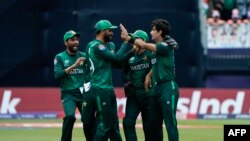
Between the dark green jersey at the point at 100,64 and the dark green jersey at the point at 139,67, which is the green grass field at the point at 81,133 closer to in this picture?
the dark green jersey at the point at 139,67

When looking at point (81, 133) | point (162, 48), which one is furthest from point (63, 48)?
point (162, 48)

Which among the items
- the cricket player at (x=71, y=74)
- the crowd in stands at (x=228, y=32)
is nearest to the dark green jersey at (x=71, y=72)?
the cricket player at (x=71, y=74)

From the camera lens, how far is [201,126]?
21219 mm

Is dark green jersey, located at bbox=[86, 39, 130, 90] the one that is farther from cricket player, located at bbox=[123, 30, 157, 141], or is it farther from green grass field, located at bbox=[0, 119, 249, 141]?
green grass field, located at bbox=[0, 119, 249, 141]

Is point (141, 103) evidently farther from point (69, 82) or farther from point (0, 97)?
point (0, 97)

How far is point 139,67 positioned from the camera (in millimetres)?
14617

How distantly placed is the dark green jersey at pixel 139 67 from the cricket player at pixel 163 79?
0.89 metres

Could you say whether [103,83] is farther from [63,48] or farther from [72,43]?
Result: [63,48]

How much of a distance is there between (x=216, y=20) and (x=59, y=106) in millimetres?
5465

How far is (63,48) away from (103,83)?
35.1 ft

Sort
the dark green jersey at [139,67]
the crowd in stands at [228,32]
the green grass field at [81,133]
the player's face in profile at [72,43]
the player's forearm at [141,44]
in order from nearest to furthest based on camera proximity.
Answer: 1. the player's forearm at [141,44]
2. the dark green jersey at [139,67]
3. the player's face in profile at [72,43]
4. the green grass field at [81,133]
5. the crowd in stands at [228,32]

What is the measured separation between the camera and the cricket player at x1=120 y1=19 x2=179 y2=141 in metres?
13.3

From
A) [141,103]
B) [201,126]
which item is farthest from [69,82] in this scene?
[201,126]

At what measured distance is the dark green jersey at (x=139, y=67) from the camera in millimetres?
14594
